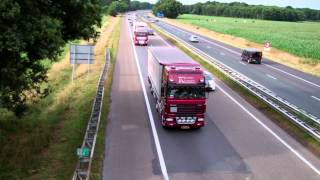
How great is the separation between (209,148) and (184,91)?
11.4 feet

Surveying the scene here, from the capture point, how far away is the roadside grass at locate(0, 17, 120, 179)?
19938 mm

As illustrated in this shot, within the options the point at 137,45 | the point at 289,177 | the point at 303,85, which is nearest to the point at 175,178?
the point at 289,177

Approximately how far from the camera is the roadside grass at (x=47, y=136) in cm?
1994

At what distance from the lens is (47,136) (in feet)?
79.5

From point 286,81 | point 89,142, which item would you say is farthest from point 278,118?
point 286,81

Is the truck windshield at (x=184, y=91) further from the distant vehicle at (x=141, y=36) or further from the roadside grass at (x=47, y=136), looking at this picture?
the distant vehicle at (x=141, y=36)

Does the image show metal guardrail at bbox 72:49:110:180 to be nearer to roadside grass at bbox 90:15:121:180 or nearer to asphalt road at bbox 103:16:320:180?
roadside grass at bbox 90:15:121:180

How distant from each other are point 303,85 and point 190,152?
82.8ft

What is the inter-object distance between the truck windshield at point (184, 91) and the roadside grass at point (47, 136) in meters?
5.28

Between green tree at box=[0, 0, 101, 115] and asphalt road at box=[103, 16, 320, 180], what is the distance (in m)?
5.20

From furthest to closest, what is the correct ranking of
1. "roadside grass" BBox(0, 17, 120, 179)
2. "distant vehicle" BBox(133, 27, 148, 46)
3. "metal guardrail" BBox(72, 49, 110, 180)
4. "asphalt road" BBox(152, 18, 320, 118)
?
"distant vehicle" BBox(133, 27, 148, 46), "asphalt road" BBox(152, 18, 320, 118), "roadside grass" BBox(0, 17, 120, 179), "metal guardrail" BBox(72, 49, 110, 180)

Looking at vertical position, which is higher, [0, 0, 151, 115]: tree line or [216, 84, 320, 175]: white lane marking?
[0, 0, 151, 115]: tree line

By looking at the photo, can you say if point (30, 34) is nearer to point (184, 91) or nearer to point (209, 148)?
point (184, 91)

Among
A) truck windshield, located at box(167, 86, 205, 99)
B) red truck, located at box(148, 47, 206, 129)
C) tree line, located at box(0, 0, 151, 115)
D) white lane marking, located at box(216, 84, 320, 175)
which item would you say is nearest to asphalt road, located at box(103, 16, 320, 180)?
white lane marking, located at box(216, 84, 320, 175)
